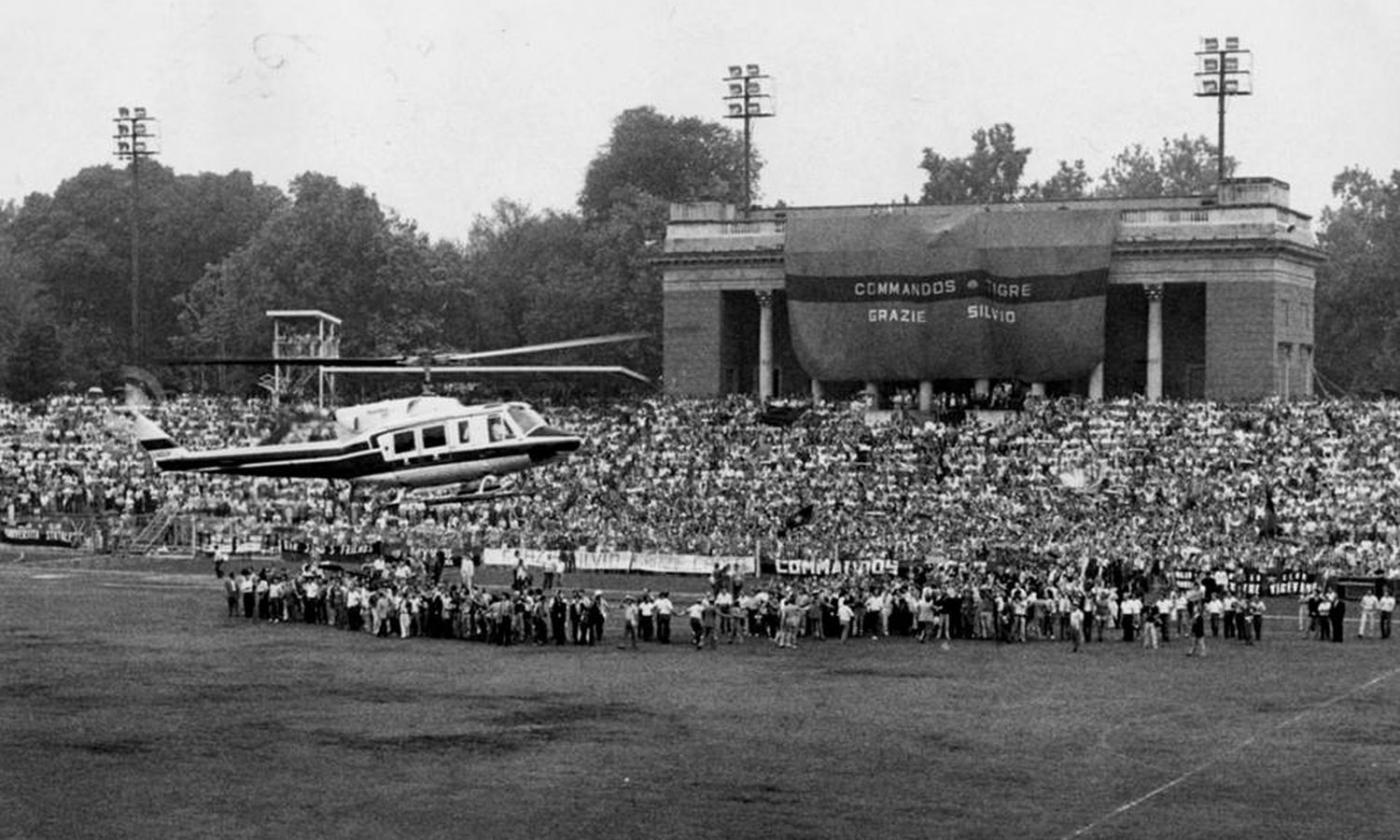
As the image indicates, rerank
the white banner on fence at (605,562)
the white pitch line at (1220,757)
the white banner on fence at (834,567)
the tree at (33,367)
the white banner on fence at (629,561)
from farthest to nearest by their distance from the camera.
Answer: the tree at (33,367), the white banner on fence at (605,562), the white banner on fence at (629,561), the white banner on fence at (834,567), the white pitch line at (1220,757)

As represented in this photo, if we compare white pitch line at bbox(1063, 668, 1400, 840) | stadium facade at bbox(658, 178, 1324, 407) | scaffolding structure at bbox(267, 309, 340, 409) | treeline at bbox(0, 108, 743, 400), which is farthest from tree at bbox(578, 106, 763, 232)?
white pitch line at bbox(1063, 668, 1400, 840)

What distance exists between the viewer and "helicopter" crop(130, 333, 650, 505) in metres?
40.8

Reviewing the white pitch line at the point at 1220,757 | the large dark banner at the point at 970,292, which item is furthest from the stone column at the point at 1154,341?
the white pitch line at the point at 1220,757

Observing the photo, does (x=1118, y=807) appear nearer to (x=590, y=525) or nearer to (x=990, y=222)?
(x=590, y=525)

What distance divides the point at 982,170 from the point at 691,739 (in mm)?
77042

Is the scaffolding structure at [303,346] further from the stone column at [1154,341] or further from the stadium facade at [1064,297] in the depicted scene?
the stone column at [1154,341]

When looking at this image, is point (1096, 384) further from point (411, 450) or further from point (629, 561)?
point (411, 450)

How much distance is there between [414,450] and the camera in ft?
135

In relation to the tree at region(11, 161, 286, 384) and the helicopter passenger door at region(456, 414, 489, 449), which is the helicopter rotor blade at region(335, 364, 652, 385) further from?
the tree at region(11, 161, 286, 384)

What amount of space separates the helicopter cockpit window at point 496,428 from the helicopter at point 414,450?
0.02 m

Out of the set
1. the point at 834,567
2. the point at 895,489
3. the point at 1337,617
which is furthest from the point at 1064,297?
the point at 1337,617

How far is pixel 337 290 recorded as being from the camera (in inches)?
3775

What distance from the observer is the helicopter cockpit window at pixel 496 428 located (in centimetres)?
4159

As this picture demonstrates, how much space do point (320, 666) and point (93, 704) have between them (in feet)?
18.6
